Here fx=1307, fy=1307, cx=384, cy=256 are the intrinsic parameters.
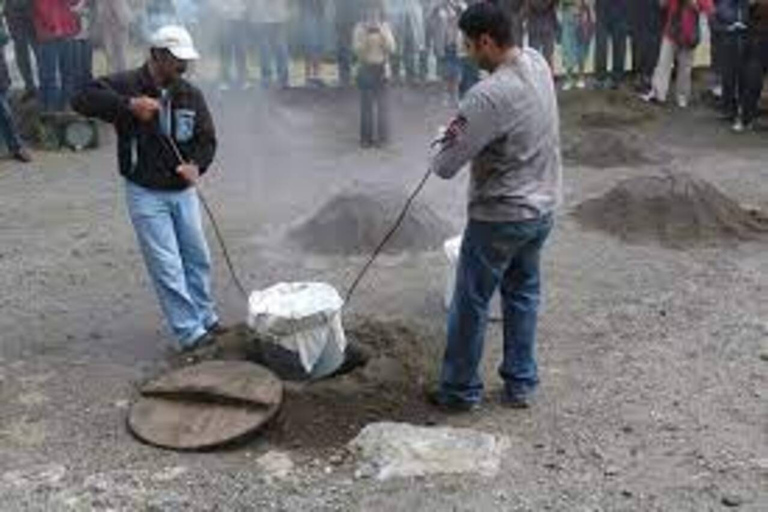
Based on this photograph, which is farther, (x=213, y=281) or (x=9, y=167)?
(x=9, y=167)

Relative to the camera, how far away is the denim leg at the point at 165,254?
285 inches

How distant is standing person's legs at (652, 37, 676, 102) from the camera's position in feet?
49.9

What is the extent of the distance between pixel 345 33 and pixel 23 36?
3617mm

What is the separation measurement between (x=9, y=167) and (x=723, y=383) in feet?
26.7

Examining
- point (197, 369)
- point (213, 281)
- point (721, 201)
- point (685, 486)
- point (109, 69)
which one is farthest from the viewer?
point (109, 69)

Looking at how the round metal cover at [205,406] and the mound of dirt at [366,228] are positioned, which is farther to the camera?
the mound of dirt at [366,228]

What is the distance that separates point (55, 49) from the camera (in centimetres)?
1424

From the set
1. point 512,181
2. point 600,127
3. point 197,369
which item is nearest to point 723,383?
point 512,181

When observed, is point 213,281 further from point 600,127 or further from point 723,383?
point 600,127

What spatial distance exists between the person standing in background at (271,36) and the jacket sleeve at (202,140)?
8.24m

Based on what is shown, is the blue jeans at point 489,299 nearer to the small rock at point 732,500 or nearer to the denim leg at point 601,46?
the small rock at point 732,500

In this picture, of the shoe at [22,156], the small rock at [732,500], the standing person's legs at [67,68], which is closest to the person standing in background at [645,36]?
the standing person's legs at [67,68]

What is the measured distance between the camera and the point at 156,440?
6.34 meters

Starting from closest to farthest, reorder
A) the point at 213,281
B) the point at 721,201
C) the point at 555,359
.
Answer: the point at 555,359 < the point at 213,281 < the point at 721,201
